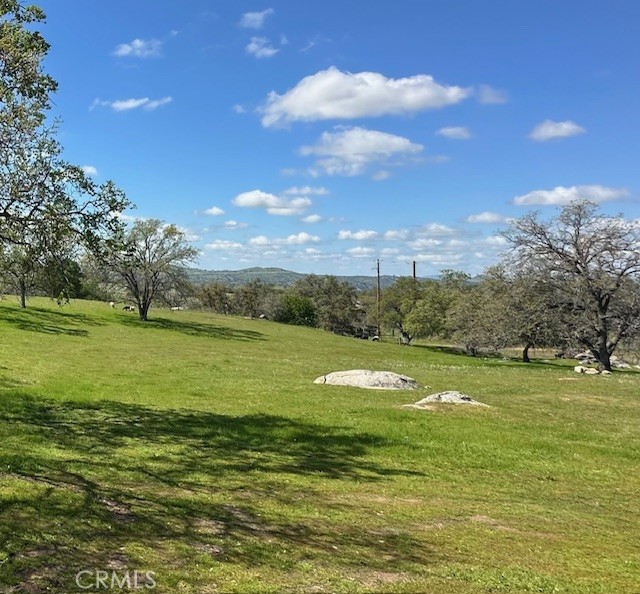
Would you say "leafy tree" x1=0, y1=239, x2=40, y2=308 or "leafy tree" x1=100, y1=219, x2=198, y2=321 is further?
"leafy tree" x1=100, y1=219, x2=198, y2=321

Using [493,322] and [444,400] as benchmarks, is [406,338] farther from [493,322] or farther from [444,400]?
[444,400]

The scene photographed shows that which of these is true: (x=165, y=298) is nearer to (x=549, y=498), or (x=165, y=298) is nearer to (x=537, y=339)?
(x=537, y=339)

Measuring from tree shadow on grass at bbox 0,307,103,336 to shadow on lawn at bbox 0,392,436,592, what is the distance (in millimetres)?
34657

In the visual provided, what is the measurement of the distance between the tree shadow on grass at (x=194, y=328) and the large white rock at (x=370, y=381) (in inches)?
1425

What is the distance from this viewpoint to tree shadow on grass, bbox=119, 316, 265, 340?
6444 centimetres

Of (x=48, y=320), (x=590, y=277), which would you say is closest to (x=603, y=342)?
(x=590, y=277)

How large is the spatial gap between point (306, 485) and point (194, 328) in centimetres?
5881

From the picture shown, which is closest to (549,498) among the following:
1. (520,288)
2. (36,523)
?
(36,523)

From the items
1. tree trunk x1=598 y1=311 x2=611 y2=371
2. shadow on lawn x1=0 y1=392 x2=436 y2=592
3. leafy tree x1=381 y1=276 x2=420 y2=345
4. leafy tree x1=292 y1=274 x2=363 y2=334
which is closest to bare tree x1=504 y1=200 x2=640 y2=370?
tree trunk x1=598 y1=311 x2=611 y2=371

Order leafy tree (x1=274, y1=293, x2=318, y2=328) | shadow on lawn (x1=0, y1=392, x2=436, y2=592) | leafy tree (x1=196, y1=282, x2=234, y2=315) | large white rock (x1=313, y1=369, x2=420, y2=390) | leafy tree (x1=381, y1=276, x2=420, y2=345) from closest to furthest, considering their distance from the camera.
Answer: shadow on lawn (x1=0, y1=392, x2=436, y2=592)
large white rock (x1=313, y1=369, x2=420, y2=390)
leafy tree (x1=381, y1=276, x2=420, y2=345)
leafy tree (x1=274, y1=293, x2=318, y2=328)
leafy tree (x1=196, y1=282, x2=234, y2=315)

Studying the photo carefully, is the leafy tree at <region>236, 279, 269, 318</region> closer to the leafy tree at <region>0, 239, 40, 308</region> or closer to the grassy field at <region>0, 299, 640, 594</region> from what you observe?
the grassy field at <region>0, 299, 640, 594</region>

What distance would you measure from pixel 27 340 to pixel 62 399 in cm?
2516

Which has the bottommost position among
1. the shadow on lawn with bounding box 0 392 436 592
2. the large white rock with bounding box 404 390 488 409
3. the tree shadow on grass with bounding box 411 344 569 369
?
the tree shadow on grass with bounding box 411 344 569 369

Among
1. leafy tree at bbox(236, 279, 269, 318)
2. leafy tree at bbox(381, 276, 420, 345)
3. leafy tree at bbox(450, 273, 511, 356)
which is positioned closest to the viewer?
leafy tree at bbox(450, 273, 511, 356)
